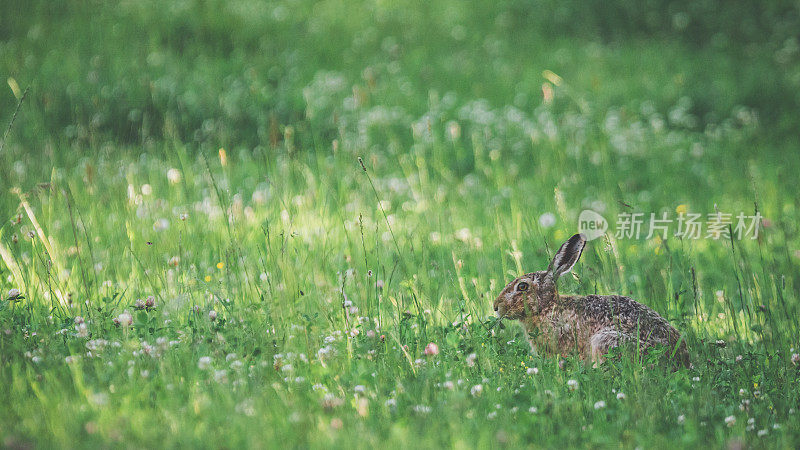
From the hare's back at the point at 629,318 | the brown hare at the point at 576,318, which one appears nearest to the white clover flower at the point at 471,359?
the brown hare at the point at 576,318

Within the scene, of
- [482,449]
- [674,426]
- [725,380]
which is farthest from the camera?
[725,380]

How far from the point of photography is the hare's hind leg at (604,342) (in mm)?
4176

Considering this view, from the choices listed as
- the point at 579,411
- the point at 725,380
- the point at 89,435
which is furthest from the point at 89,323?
the point at 725,380

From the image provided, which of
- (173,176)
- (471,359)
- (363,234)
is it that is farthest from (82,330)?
(173,176)

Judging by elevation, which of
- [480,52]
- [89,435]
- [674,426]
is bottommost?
[674,426]

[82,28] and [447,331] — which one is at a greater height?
[82,28]

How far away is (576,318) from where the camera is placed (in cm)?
450

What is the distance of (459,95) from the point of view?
40.1 feet

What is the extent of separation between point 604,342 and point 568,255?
55 cm

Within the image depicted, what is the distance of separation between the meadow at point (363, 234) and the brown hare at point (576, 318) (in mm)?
136

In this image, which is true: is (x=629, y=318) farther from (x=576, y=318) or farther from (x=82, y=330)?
(x=82, y=330)

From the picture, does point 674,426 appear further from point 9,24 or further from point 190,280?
point 9,24

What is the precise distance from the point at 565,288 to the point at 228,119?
21.5 ft

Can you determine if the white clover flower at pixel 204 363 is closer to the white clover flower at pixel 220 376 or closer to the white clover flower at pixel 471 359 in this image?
the white clover flower at pixel 220 376
